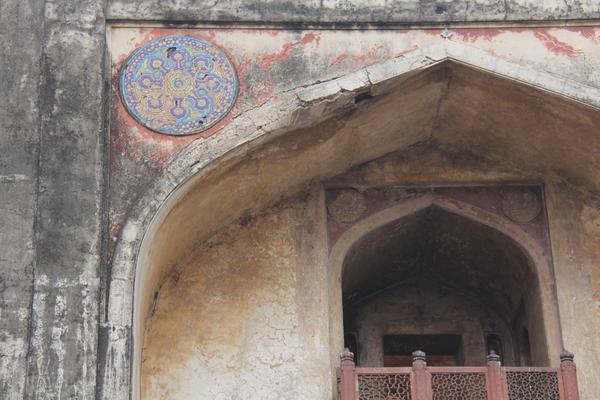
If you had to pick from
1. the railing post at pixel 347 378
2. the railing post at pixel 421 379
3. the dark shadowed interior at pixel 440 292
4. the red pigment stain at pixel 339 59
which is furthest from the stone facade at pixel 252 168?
the railing post at pixel 421 379

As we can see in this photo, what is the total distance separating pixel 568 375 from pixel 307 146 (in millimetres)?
2500

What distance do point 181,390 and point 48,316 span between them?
4.76 feet

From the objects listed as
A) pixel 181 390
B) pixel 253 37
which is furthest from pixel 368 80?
pixel 181 390

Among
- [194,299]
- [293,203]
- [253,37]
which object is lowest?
[194,299]

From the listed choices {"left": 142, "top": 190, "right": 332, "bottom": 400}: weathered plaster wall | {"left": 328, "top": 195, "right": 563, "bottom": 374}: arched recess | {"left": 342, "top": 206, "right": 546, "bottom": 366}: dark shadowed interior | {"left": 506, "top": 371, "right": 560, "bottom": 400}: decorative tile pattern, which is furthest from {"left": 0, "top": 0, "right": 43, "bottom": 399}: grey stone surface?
{"left": 506, "top": 371, "right": 560, "bottom": 400}: decorative tile pattern

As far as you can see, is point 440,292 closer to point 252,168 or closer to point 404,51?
point 252,168

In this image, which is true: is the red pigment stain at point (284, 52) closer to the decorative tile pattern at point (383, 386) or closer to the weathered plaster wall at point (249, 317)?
the weathered plaster wall at point (249, 317)

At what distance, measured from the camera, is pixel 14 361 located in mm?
8797

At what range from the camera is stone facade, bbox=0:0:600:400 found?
9086 millimetres

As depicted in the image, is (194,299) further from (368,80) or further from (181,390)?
(368,80)

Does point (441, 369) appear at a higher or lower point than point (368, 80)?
lower

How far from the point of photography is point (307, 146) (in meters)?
10.1

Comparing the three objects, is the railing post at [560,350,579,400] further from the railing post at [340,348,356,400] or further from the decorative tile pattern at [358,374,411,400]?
the railing post at [340,348,356,400]

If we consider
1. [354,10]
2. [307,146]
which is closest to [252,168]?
[307,146]
